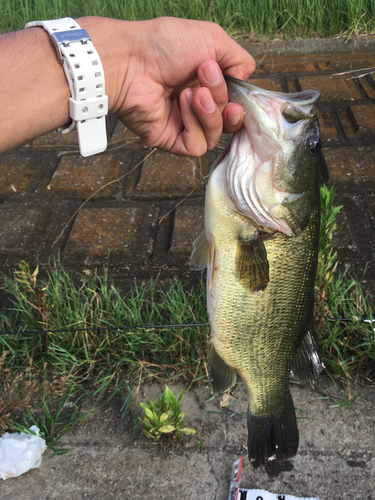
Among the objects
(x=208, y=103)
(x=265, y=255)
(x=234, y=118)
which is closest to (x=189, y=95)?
(x=208, y=103)

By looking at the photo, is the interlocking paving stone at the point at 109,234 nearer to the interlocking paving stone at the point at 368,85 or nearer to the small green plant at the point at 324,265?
the small green plant at the point at 324,265

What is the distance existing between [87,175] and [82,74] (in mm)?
2286

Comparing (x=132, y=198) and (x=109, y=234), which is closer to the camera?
(x=109, y=234)

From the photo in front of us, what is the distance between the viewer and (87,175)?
3689 mm

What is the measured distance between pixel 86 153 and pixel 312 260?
0.84 metres

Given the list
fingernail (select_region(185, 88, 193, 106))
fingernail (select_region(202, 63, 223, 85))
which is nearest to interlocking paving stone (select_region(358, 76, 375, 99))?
fingernail (select_region(185, 88, 193, 106))

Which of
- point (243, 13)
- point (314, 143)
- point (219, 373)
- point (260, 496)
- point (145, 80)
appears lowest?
point (260, 496)

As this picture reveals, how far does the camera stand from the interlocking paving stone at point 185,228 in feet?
9.70

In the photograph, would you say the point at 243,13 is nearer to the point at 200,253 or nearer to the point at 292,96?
the point at 292,96

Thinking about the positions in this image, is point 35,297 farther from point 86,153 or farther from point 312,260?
point 312,260

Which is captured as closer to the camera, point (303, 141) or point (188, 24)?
point (303, 141)

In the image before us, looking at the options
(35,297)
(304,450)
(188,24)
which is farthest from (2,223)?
(304,450)

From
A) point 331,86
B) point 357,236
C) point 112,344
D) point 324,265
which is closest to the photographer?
point 324,265

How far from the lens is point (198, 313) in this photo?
2469 mm
